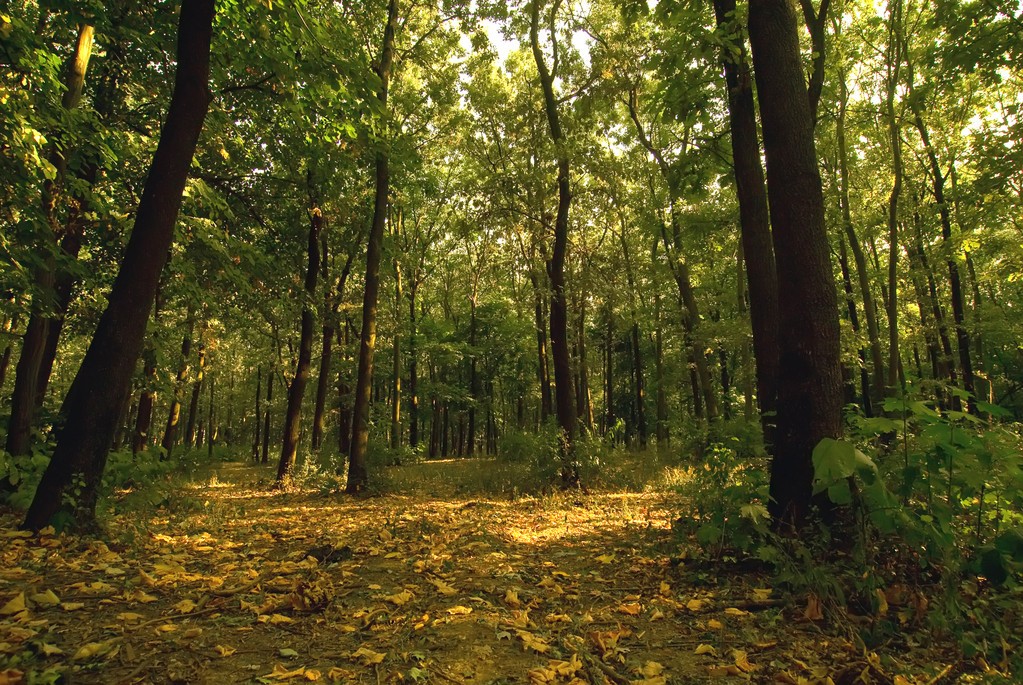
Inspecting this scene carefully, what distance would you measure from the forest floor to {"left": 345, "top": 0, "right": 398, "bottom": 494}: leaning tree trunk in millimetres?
5096

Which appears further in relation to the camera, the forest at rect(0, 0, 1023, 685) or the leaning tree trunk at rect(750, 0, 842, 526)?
the leaning tree trunk at rect(750, 0, 842, 526)

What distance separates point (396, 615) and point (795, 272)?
4145mm

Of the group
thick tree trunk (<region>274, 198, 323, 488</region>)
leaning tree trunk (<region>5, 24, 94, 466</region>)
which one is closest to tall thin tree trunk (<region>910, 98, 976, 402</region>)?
thick tree trunk (<region>274, 198, 323, 488</region>)

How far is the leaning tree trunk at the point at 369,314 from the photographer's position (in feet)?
36.9

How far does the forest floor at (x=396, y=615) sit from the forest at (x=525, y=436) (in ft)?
0.09

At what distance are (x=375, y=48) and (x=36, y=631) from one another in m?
12.6

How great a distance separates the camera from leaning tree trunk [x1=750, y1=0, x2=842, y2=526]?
14.3 ft

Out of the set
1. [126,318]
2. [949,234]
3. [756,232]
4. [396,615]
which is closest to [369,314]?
[126,318]

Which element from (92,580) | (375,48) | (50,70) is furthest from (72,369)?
(92,580)

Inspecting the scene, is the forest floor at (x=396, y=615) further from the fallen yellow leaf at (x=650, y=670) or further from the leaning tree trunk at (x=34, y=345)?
the leaning tree trunk at (x=34, y=345)

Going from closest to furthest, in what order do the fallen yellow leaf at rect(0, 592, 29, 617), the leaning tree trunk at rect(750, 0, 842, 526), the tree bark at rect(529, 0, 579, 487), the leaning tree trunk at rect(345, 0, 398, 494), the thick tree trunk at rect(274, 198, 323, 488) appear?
the fallen yellow leaf at rect(0, 592, 29, 617), the leaning tree trunk at rect(750, 0, 842, 526), the leaning tree trunk at rect(345, 0, 398, 494), the tree bark at rect(529, 0, 579, 487), the thick tree trunk at rect(274, 198, 323, 488)

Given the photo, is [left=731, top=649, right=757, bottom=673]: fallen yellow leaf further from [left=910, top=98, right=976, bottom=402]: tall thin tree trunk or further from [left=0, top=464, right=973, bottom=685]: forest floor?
[left=910, top=98, right=976, bottom=402]: tall thin tree trunk

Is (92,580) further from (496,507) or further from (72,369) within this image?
(72,369)

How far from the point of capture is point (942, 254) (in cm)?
1611
